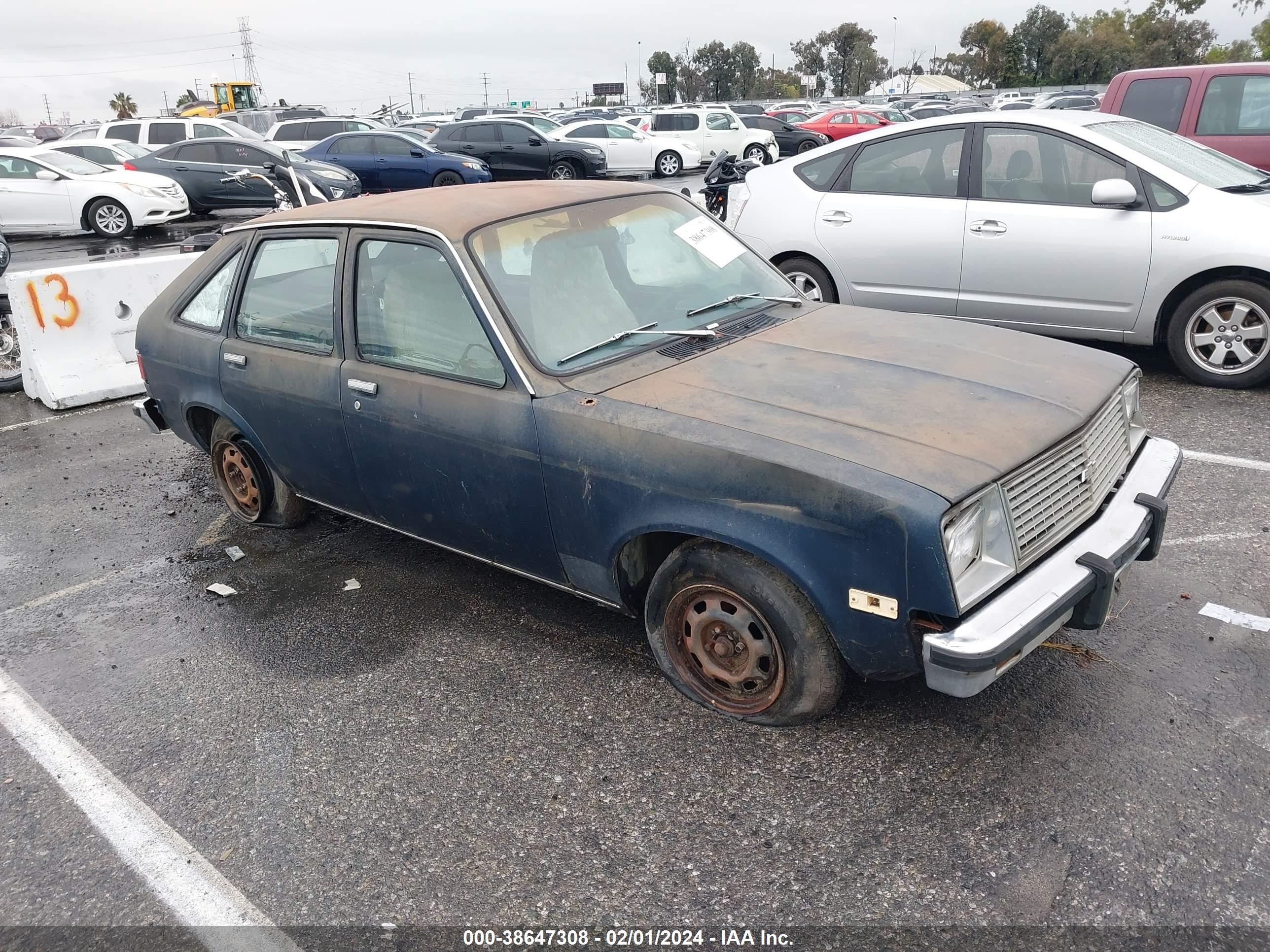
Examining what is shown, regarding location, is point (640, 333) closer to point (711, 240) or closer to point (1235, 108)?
point (711, 240)

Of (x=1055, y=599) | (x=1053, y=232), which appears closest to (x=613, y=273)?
(x=1055, y=599)

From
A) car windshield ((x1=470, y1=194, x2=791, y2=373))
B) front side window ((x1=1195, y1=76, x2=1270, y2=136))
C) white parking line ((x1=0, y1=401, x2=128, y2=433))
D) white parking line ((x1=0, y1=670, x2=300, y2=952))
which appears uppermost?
front side window ((x1=1195, y1=76, x2=1270, y2=136))

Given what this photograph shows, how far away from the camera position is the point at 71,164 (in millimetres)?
16297

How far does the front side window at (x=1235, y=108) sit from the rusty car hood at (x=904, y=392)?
720cm

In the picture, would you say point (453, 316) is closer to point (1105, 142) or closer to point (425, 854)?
point (425, 854)

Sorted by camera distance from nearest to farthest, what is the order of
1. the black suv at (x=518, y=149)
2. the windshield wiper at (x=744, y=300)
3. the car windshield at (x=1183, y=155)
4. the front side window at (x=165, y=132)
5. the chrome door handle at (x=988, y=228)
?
the windshield wiper at (x=744, y=300), the car windshield at (x=1183, y=155), the chrome door handle at (x=988, y=228), the front side window at (x=165, y=132), the black suv at (x=518, y=149)

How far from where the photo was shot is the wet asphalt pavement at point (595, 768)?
8.32 ft

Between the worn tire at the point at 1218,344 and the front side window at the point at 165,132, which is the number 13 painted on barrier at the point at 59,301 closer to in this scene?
the worn tire at the point at 1218,344

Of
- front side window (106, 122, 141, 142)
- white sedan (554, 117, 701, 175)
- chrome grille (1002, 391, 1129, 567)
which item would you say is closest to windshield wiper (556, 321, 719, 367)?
chrome grille (1002, 391, 1129, 567)

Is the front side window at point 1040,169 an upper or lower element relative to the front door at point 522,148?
upper

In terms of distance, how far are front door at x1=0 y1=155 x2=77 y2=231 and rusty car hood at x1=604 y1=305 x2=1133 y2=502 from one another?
16.1 metres

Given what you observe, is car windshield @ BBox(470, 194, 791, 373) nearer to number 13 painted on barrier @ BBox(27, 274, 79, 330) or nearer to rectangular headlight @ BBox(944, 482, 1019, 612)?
rectangular headlight @ BBox(944, 482, 1019, 612)

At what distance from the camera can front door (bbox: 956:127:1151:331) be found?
587 centimetres

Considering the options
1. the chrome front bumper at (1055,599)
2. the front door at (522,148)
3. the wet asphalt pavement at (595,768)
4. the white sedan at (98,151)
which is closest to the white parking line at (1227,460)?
the wet asphalt pavement at (595,768)
